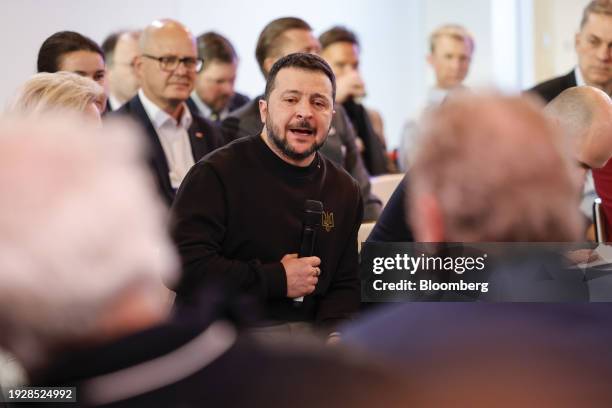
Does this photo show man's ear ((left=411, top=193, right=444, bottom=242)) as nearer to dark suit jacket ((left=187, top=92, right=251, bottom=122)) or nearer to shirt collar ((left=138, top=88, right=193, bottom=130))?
shirt collar ((left=138, top=88, right=193, bottom=130))

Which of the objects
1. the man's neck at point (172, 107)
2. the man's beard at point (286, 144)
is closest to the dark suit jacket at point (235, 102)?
the man's neck at point (172, 107)

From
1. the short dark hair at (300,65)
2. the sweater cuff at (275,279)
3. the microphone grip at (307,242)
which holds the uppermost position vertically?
the short dark hair at (300,65)

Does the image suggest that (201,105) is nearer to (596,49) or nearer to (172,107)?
(172,107)

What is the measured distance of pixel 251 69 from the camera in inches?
293

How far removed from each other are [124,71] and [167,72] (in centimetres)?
104

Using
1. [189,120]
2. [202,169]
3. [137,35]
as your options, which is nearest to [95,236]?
[202,169]

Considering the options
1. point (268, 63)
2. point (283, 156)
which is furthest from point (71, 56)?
point (283, 156)

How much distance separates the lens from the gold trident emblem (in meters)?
3.05

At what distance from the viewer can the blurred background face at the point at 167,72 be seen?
13.2ft

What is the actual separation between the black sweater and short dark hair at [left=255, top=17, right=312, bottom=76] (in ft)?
4.03

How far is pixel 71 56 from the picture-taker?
143 inches

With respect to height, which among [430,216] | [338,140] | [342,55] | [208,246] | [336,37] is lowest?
[208,246]

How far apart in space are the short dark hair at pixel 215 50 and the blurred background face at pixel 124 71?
38 cm

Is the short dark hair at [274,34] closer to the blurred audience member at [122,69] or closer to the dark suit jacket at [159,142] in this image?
the dark suit jacket at [159,142]
